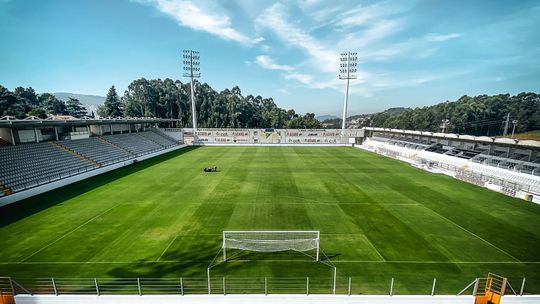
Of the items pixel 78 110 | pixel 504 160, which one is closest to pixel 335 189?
pixel 504 160

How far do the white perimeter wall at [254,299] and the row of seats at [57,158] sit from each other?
15.1m

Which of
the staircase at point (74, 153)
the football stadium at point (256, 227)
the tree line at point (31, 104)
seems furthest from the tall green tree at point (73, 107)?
the football stadium at point (256, 227)

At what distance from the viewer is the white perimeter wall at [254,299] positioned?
8.16 meters

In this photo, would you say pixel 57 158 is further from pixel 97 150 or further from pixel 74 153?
pixel 97 150

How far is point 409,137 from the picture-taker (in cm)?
4712

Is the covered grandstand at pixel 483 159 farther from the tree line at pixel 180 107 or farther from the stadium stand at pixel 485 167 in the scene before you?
the tree line at pixel 180 107

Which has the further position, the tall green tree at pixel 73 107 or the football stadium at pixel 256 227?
the tall green tree at pixel 73 107

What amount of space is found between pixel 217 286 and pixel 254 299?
1713 millimetres

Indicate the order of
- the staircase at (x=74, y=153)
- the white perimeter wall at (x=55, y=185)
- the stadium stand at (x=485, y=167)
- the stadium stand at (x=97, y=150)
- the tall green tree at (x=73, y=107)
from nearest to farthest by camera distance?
the white perimeter wall at (x=55, y=185)
the stadium stand at (x=485, y=167)
the staircase at (x=74, y=153)
the stadium stand at (x=97, y=150)
the tall green tree at (x=73, y=107)

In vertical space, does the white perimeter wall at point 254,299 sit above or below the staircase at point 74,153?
below

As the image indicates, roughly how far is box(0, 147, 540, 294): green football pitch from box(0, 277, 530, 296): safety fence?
11cm

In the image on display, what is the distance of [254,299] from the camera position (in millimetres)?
8219

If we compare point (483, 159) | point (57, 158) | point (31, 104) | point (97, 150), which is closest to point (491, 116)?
point (483, 159)

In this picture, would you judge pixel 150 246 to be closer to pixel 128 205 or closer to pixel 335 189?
pixel 128 205
